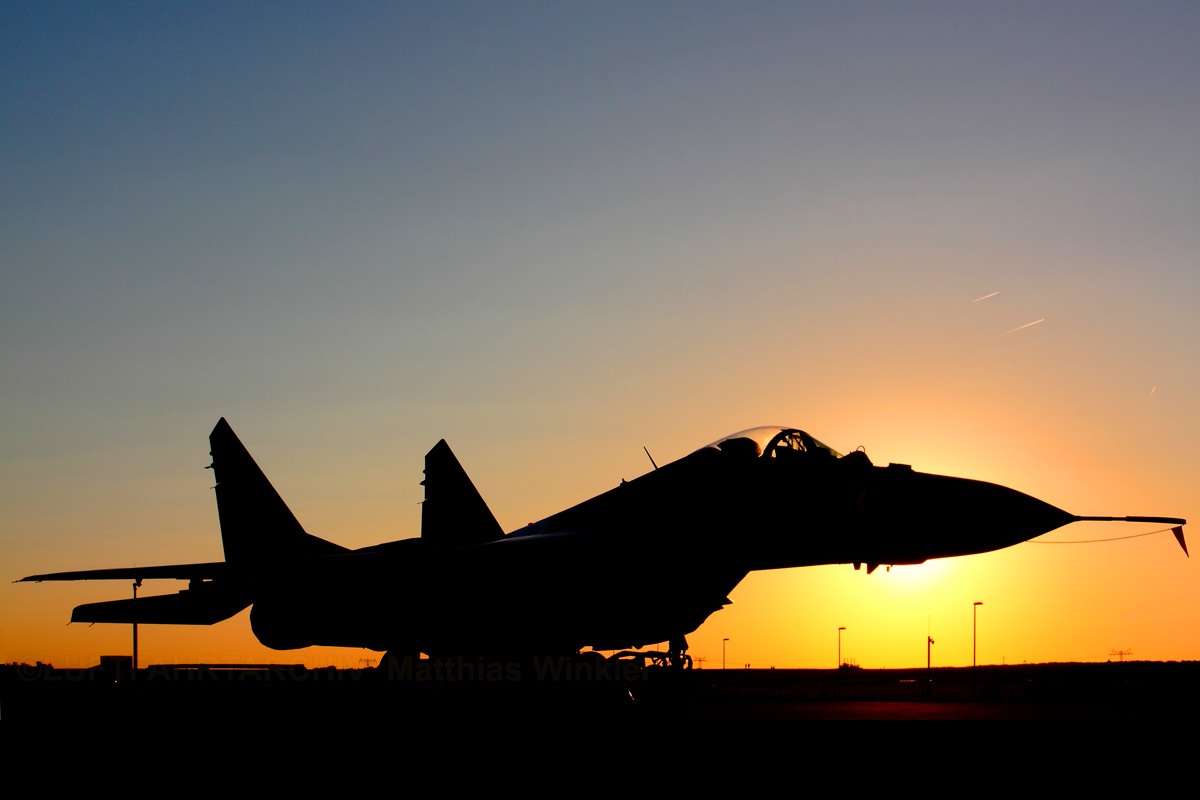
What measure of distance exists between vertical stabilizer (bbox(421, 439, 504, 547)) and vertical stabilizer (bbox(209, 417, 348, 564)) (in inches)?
148

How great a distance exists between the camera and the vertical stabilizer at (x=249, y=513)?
19.1 m

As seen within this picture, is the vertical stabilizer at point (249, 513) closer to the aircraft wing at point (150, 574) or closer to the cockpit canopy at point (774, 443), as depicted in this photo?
the aircraft wing at point (150, 574)

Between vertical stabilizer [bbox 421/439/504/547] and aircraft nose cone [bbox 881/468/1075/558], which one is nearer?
aircraft nose cone [bbox 881/468/1075/558]

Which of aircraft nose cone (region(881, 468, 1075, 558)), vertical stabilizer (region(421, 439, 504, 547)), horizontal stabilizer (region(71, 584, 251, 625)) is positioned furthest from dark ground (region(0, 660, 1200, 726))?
aircraft nose cone (region(881, 468, 1075, 558))

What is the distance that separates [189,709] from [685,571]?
9.18 meters

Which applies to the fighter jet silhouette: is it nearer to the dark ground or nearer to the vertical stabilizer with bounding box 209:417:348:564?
the dark ground

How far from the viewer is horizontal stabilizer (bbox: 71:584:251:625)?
16.0 meters

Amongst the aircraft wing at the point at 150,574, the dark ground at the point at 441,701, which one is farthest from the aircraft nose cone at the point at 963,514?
the aircraft wing at the point at 150,574

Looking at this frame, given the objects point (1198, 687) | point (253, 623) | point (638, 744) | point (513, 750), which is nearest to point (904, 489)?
point (638, 744)

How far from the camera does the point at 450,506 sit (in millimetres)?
23344

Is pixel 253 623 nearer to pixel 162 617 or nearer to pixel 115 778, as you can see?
pixel 162 617

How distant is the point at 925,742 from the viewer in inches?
456

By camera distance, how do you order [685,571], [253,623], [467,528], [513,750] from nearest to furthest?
[513,750], [685,571], [253,623], [467,528]

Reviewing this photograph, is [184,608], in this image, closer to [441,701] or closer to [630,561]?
[441,701]
